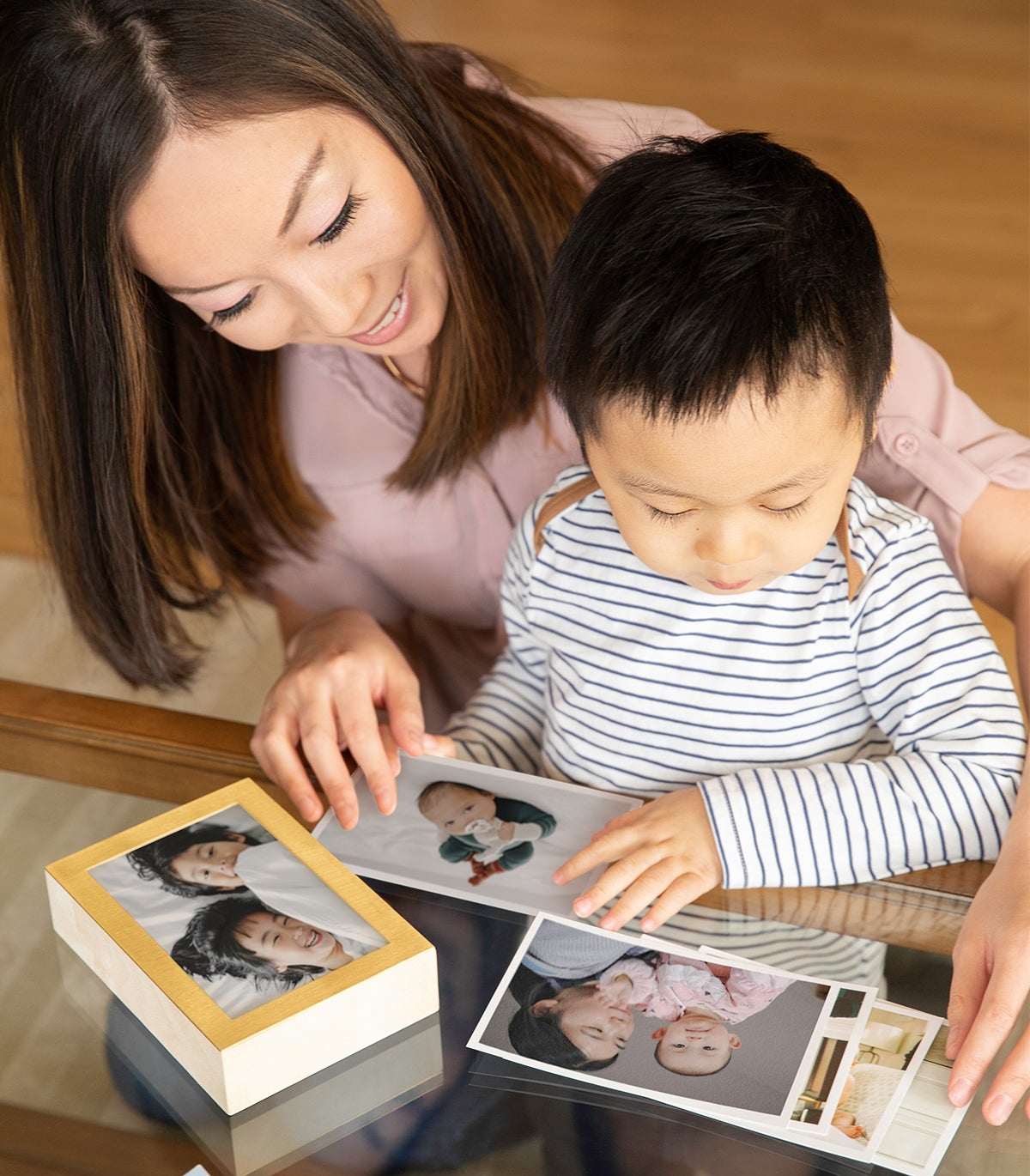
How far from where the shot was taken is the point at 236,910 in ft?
2.75

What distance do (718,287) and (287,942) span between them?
0.44 m

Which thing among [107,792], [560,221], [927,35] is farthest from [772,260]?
[927,35]

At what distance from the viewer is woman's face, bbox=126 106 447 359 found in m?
0.95

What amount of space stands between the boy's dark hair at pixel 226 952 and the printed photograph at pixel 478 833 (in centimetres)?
11

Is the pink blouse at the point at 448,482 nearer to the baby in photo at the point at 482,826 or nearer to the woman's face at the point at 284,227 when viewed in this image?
the woman's face at the point at 284,227

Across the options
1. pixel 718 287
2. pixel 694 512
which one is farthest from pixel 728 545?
pixel 718 287

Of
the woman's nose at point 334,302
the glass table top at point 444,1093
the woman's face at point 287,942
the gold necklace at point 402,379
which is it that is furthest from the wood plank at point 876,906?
the gold necklace at point 402,379

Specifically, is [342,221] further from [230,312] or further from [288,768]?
[288,768]

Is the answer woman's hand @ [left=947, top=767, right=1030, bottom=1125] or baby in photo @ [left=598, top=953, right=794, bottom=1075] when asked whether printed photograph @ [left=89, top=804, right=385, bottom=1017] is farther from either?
woman's hand @ [left=947, top=767, right=1030, bottom=1125]

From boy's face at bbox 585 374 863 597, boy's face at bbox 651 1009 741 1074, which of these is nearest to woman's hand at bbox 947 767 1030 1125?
boy's face at bbox 651 1009 741 1074

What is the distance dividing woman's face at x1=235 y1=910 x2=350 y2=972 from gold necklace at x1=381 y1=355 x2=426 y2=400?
0.61 m

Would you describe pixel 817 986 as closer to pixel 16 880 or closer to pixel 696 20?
pixel 16 880

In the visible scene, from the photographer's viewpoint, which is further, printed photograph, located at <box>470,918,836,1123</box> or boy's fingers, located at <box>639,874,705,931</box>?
boy's fingers, located at <box>639,874,705,931</box>

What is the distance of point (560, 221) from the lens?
118 cm
